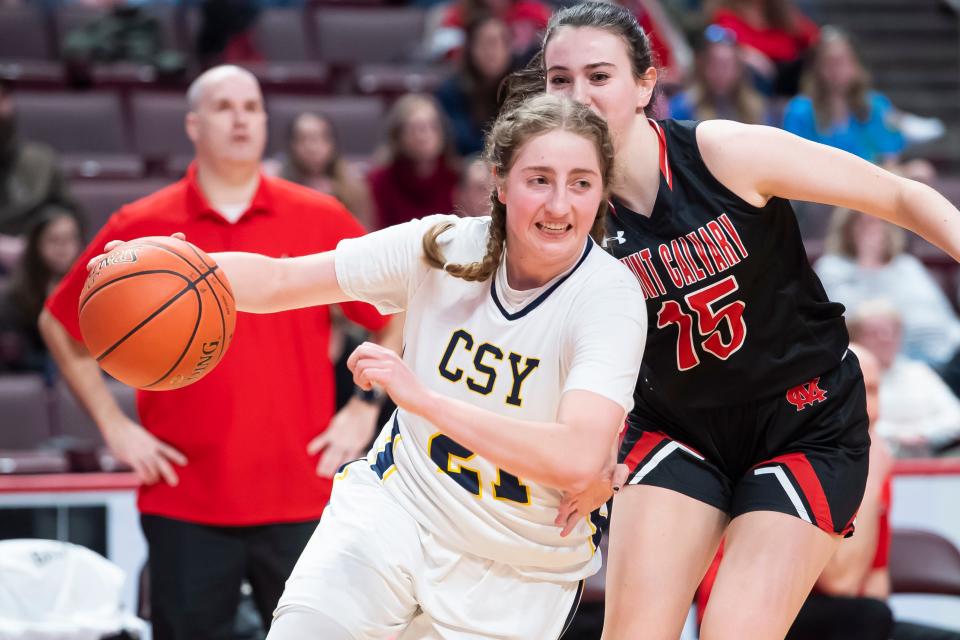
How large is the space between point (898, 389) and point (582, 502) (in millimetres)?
3876

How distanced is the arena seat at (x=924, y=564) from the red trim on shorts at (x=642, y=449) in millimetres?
2330

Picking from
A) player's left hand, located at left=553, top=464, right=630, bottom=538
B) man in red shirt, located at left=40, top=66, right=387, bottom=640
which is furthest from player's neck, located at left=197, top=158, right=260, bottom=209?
player's left hand, located at left=553, top=464, right=630, bottom=538

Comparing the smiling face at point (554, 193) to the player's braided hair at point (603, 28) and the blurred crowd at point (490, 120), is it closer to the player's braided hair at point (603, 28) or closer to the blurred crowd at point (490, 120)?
the player's braided hair at point (603, 28)

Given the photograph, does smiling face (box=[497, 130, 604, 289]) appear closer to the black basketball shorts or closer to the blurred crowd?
the black basketball shorts

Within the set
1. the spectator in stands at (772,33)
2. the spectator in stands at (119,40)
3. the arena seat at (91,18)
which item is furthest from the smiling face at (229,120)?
the spectator in stands at (772,33)

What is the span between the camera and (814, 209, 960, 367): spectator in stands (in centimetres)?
686

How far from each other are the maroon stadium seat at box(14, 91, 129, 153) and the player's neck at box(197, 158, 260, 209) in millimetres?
4148

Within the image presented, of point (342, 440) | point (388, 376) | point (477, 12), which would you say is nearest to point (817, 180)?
point (388, 376)

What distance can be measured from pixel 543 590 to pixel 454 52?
659cm

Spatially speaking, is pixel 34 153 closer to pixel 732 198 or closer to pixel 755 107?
pixel 755 107

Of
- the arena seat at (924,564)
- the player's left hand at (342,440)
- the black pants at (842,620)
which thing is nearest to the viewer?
the player's left hand at (342,440)

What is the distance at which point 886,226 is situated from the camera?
688 cm

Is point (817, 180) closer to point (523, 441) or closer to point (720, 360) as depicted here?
point (720, 360)

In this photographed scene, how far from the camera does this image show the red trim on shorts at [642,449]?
10.3 feet
